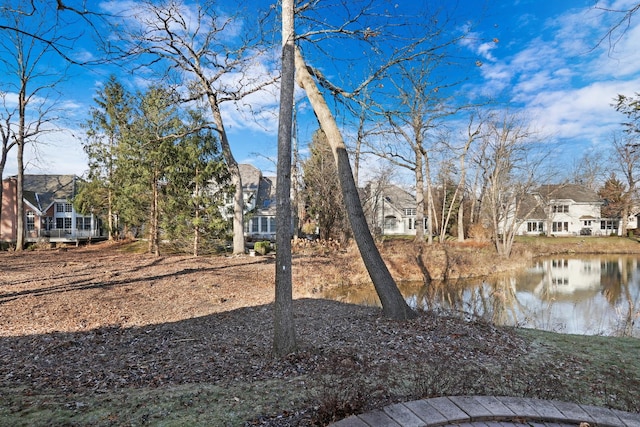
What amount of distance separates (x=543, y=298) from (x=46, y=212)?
111 ft

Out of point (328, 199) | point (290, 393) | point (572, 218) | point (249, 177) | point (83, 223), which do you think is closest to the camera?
point (290, 393)

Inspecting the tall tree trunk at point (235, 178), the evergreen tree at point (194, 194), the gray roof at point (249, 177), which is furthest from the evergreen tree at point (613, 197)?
the evergreen tree at point (194, 194)

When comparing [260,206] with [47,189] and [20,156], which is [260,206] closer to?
[20,156]

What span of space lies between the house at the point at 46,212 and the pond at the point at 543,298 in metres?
Answer: 24.8

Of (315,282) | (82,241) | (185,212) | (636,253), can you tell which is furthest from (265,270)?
(636,253)

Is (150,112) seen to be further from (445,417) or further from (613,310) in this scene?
(613,310)

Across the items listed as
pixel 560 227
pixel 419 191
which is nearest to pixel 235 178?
pixel 419 191

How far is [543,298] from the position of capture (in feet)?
38.3

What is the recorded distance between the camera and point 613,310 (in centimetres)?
989

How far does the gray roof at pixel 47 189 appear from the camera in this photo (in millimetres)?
29703

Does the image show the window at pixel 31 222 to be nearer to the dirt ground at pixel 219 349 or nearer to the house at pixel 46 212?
the house at pixel 46 212

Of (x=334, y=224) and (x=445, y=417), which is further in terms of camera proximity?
(x=334, y=224)

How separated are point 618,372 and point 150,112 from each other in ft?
49.7

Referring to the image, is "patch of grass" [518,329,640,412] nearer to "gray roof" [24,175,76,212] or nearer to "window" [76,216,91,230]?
"gray roof" [24,175,76,212]
